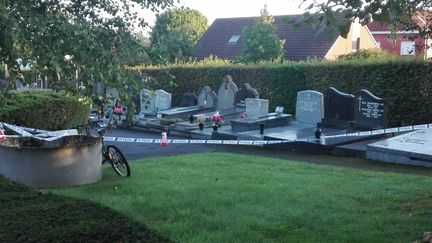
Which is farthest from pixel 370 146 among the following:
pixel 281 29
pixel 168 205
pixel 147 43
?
pixel 281 29

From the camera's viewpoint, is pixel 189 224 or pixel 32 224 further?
pixel 189 224

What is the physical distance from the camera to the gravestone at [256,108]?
18203 millimetres

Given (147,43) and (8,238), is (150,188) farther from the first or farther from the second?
(8,238)

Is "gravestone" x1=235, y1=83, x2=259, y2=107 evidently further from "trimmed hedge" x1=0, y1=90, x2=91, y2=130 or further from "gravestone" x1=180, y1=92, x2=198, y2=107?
"trimmed hedge" x1=0, y1=90, x2=91, y2=130

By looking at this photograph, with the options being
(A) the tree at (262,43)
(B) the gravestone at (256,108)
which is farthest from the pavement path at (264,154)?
(A) the tree at (262,43)

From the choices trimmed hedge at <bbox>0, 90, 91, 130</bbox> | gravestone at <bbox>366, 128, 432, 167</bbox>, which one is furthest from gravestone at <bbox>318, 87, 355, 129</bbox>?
trimmed hedge at <bbox>0, 90, 91, 130</bbox>

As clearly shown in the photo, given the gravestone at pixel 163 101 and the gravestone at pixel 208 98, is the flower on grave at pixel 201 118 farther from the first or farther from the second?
the gravestone at pixel 163 101

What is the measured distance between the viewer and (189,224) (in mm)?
5926

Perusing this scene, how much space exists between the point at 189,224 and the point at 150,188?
7.72 feet

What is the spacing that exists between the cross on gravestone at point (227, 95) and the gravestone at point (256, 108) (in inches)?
95.4

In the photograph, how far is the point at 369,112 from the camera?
14914mm

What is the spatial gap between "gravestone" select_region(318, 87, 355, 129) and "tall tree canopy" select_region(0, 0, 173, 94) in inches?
501

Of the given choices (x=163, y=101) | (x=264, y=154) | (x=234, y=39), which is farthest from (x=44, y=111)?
(x=234, y=39)

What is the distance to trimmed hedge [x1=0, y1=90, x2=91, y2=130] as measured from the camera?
1305cm
